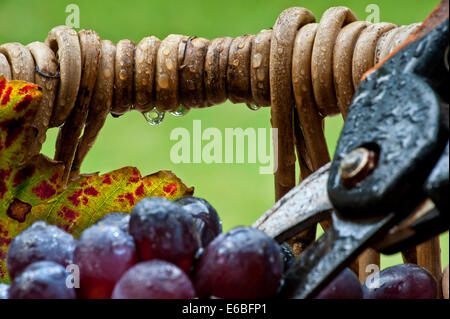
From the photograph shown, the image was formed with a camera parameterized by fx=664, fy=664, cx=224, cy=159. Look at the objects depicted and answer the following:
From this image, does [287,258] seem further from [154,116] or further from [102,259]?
[154,116]

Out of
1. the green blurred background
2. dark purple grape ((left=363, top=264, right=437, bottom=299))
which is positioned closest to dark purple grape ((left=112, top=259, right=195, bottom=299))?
dark purple grape ((left=363, top=264, right=437, bottom=299))

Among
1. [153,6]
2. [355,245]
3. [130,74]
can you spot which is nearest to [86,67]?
[130,74]

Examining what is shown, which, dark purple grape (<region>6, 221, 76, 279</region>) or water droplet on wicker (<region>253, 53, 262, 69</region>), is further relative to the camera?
water droplet on wicker (<region>253, 53, 262, 69</region>)

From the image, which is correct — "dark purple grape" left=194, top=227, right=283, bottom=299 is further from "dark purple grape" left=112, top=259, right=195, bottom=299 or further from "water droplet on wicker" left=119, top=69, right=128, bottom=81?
"water droplet on wicker" left=119, top=69, right=128, bottom=81

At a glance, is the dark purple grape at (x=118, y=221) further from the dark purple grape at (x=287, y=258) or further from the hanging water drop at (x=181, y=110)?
the hanging water drop at (x=181, y=110)

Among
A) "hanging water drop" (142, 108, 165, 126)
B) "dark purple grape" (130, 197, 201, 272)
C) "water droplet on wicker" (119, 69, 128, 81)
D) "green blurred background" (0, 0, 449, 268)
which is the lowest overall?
"dark purple grape" (130, 197, 201, 272)

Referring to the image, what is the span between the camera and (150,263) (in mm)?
261

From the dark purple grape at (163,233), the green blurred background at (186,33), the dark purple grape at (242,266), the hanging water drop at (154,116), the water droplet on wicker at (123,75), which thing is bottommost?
the dark purple grape at (242,266)

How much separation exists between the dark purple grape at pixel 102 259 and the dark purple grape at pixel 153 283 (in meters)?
0.01

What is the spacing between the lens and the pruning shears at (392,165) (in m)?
0.26

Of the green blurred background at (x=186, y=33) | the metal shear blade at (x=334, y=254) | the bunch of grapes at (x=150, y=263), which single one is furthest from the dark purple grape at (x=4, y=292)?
the green blurred background at (x=186, y=33)

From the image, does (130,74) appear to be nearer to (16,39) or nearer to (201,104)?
(201,104)

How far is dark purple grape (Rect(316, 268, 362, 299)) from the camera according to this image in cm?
29

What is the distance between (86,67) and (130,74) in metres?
0.03
